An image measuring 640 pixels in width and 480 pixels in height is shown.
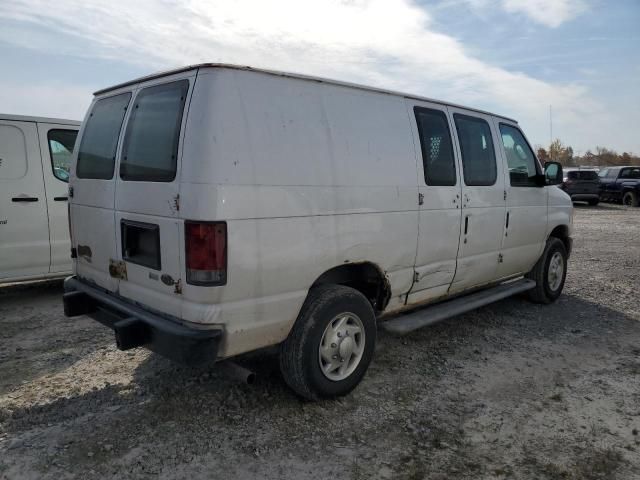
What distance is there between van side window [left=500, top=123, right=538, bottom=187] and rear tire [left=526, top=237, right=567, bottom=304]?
0.97m

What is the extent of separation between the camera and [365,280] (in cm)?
389

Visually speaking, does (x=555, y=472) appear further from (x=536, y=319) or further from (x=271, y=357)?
(x=536, y=319)

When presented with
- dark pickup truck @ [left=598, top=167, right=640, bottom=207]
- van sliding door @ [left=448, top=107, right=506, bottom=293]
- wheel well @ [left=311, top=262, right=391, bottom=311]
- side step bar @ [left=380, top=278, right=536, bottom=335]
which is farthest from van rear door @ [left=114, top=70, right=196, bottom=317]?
dark pickup truck @ [left=598, top=167, right=640, bottom=207]

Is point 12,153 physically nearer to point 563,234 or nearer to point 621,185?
point 563,234

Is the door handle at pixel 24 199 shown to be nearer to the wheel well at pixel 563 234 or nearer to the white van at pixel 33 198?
the white van at pixel 33 198

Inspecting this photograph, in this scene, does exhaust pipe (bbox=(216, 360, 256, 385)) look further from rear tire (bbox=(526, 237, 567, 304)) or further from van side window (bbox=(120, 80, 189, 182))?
rear tire (bbox=(526, 237, 567, 304))

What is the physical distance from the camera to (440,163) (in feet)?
13.9

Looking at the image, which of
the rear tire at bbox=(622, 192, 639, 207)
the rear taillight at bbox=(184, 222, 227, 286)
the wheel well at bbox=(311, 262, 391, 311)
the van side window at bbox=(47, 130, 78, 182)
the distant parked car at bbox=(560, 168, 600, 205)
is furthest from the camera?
the rear tire at bbox=(622, 192, 639, 207)

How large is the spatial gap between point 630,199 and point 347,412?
73.9 ft

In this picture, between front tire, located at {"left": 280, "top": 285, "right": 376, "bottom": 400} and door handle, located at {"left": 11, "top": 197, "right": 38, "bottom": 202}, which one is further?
door handle, located at {"left": 11, "top": 197, "right": 38, "bottom": 202}

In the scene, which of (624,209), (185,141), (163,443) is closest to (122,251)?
(185,141)

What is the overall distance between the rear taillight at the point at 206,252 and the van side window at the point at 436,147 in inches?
76.1

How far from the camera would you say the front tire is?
3303 millimetres

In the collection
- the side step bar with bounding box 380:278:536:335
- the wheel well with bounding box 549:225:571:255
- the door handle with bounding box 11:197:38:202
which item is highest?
the door handle with bounding box 11:197:38:202
